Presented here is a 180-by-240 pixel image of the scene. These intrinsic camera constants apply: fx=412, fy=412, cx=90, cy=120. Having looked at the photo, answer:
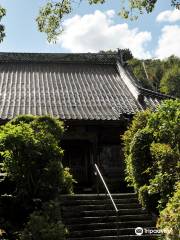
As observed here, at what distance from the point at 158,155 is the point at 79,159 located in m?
7.34

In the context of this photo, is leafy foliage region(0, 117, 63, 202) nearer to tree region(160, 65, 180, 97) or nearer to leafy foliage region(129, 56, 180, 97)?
leafy foliage region(129, 56, 180, 97)

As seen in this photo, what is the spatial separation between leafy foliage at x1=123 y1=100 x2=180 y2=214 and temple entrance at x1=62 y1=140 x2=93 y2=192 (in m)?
4.56

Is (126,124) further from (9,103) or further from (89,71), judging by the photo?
(89,71)

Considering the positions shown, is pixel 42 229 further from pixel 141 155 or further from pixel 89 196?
pixel 141 155

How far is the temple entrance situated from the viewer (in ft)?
57.8

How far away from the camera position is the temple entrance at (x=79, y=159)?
57.8ft

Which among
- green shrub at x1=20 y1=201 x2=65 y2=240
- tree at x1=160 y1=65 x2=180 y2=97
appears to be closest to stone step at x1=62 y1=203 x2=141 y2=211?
green shrub at x1=20 y1=201 x2=65 y2=240

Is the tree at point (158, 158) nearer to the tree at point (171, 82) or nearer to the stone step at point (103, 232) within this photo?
the stone step at point (103, 232)

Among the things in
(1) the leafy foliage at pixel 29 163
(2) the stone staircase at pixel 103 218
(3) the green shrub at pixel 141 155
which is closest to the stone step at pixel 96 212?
(2) the stone staircase at pixel 103 218

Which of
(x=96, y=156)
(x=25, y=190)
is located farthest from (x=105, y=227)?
(x=96, y=156)

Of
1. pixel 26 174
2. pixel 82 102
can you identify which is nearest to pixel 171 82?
pixel 82 102

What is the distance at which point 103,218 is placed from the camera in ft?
37.3

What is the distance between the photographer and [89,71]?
23.4 m

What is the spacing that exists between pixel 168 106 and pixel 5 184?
4.86 m
